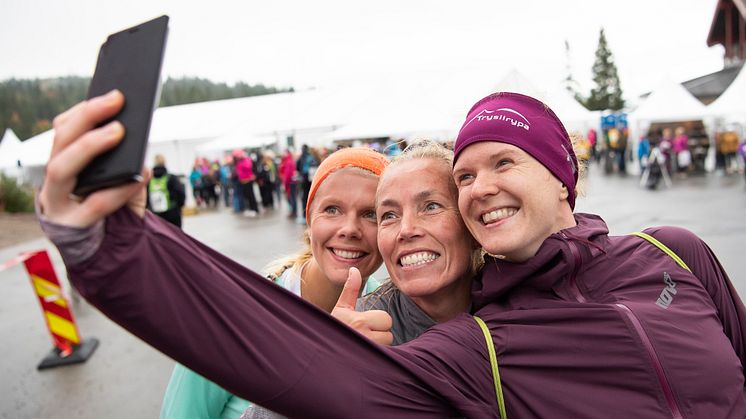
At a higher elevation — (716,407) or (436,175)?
(436,175)

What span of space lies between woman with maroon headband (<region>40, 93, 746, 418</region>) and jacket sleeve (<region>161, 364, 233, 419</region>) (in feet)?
3.15

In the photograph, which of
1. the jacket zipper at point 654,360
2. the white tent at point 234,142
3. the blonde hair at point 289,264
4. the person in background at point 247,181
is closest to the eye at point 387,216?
the blonde hair at point 289,264

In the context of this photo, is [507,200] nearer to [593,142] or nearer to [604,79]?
[593,142]

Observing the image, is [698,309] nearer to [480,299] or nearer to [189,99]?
[480,299]

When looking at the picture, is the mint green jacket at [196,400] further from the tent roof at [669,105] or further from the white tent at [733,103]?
the tent roof at [669,105]

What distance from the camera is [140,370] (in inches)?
217

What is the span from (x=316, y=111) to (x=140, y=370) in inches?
816

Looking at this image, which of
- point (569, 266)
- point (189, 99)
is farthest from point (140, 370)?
point (189, 99)

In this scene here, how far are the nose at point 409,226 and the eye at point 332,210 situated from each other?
0.45m

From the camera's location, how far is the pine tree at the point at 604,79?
6931 centimetres

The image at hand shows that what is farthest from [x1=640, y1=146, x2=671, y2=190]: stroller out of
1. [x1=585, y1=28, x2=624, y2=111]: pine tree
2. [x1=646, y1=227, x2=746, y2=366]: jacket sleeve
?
[x1=585, y1=28, x2=624, y2=111]: pine tree

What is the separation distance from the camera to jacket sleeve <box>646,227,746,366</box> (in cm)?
165

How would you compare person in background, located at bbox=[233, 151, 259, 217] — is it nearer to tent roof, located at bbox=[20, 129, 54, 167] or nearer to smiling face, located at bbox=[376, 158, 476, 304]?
tent roof, located at bbox=[20, 129, 54, 167]

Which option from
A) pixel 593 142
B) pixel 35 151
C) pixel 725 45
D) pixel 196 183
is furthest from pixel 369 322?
pixel 725 45
